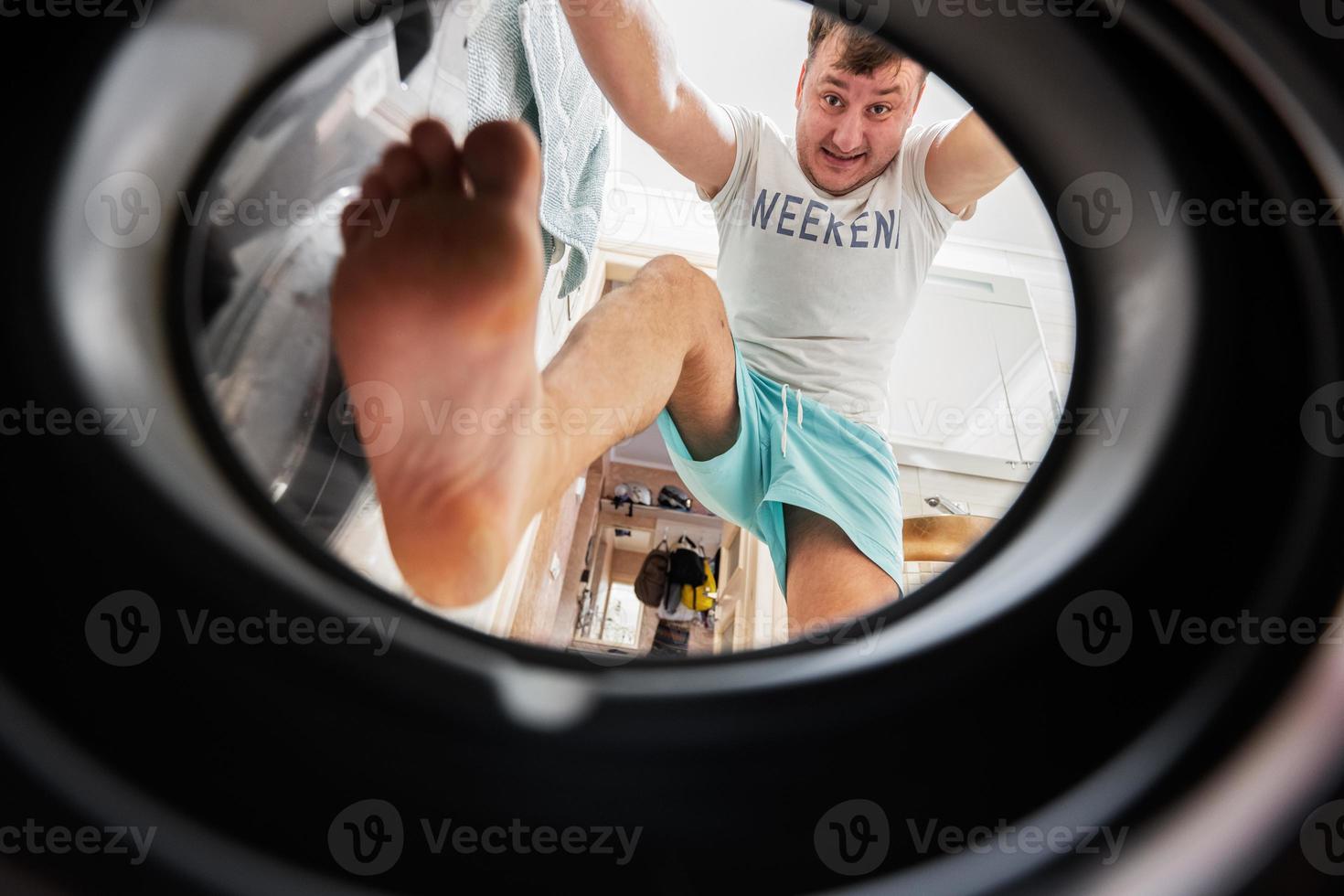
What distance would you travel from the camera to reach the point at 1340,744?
228 millimetres

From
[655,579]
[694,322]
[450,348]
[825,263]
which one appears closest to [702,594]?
[655,579]

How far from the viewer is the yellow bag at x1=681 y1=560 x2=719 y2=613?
9.27 feet

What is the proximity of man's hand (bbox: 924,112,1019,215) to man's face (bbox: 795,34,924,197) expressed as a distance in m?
0.08

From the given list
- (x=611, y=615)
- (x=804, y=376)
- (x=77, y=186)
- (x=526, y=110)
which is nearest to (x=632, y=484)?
(x=611, y=615)

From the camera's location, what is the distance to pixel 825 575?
84 centimetres

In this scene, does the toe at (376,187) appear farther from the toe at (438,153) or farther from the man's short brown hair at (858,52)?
the man's short brown hair at (858,52)

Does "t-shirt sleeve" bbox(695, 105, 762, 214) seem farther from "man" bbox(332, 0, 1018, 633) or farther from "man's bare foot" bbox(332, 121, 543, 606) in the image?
"man's bare foot" bbox(332, 121, 543, 606)

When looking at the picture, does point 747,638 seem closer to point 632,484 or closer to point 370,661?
point 632,484

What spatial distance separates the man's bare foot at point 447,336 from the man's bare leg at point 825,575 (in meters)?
0.46

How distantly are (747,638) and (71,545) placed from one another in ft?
5.64

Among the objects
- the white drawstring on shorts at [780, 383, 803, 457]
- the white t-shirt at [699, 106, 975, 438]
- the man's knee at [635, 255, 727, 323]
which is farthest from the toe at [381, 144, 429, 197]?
the white t-shirt at [699, 106, 975, 438]

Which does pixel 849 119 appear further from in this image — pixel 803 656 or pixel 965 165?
pixel 803 656

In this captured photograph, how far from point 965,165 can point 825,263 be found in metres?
0.24

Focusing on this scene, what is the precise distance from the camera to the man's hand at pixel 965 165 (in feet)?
3.21
